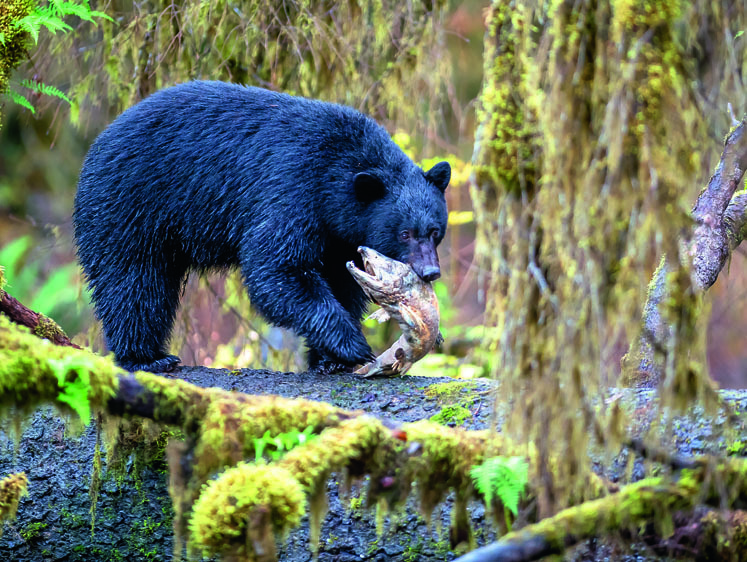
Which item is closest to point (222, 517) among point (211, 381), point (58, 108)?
point (211, 381)

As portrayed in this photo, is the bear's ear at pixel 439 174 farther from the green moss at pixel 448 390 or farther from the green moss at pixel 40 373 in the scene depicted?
the green moss at pixel 40 373

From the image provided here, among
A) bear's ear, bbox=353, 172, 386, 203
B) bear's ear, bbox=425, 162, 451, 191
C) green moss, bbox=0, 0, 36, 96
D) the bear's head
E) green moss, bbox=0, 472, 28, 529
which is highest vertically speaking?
green moss, bbox=0, 0, 36, 96

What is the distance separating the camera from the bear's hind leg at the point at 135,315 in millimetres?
4965

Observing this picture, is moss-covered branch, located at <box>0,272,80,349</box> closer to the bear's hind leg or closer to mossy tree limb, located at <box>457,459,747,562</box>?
the bear's hind leg

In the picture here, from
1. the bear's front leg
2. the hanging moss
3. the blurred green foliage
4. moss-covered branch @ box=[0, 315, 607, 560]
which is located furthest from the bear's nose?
the blurred green foliage

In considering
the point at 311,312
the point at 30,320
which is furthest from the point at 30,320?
the point at 311,312

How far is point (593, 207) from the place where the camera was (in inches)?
85.9

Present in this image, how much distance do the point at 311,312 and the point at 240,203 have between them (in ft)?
2.72

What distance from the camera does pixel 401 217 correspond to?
4.89 m

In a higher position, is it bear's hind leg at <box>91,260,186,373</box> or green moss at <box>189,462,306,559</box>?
bear's hind leg at <box>91,260,186,373</box>

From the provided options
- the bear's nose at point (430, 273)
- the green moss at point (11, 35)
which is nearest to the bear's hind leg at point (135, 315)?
the green moss at point (11, 35)

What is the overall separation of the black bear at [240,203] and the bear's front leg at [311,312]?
0.01m

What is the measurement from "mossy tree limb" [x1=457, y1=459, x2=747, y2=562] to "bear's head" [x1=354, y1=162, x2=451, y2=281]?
2562mm

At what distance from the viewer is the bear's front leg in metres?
4.64
